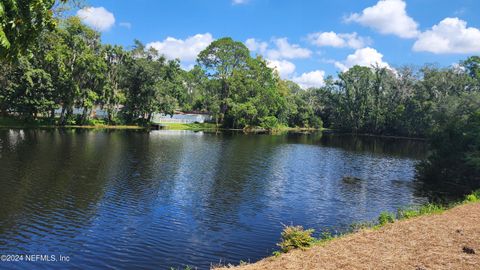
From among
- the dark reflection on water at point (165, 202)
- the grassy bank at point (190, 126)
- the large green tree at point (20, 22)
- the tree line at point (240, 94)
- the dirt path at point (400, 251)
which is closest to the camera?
the large green tree at point (20, 22)

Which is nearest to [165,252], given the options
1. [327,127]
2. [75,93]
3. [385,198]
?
[385,198]

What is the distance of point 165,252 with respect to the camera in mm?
17000

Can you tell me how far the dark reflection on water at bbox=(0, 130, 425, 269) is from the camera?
56.3ft

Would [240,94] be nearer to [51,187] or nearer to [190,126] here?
[190,126]

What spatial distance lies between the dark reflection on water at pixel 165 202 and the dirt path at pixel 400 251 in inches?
167

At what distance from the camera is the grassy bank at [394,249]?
1183 centimetres

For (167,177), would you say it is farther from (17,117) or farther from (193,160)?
(17,117)

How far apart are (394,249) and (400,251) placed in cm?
30

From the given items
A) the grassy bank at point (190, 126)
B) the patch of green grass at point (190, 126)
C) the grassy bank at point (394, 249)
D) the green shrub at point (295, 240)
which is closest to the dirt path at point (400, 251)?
the grassy bank at point (394, 249)

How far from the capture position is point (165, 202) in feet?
83.7

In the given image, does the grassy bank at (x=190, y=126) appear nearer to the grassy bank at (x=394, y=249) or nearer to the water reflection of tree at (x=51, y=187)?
the water reflection of tree at (x=51, y=187)

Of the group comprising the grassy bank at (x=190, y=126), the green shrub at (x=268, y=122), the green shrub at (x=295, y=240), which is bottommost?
the green shrub at (x=295, y=240)

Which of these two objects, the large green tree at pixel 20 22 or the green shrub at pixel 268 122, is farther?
the green shrub at pixel 268 122

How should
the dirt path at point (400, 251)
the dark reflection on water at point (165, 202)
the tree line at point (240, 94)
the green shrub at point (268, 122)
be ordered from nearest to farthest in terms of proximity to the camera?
the dirt path at point (400, 251)
the dark reflection on water at point (165, 202)
the tree line at point (240, 94)
the green shrub at point (268, 122)
